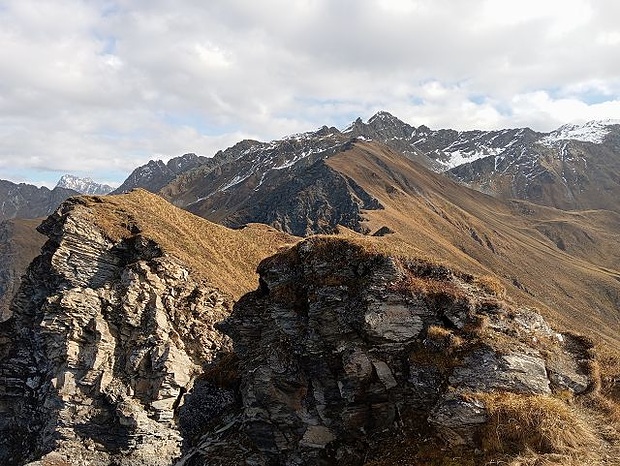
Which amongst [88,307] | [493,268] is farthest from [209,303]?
[493,268]

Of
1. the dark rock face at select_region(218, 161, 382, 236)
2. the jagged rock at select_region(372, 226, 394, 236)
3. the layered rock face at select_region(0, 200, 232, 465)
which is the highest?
the dark rock face at select_region(218, 161, 382, 236)

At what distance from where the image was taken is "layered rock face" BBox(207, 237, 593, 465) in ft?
62.8

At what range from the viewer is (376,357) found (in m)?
21.5

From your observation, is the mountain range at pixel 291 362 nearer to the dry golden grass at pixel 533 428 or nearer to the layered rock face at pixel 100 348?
the dry golden grass at pixel 533 428

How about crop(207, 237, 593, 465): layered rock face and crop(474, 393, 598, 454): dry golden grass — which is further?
crop(207, 237, 593, 465): layered rock face

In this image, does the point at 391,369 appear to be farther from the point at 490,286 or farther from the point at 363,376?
the point at 490,286

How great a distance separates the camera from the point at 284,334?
25.5m

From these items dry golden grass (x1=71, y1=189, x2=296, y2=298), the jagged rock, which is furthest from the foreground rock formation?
the jagged rock

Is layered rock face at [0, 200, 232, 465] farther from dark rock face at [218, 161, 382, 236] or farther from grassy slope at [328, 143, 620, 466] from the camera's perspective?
dark rock face at [218, 161, 382, 236]

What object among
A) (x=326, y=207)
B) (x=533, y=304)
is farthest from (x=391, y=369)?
(x=326, y=207)

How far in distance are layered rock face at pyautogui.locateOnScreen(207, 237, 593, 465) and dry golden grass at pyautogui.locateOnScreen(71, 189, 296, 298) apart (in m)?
41.6

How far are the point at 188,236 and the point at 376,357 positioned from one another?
57.6 m

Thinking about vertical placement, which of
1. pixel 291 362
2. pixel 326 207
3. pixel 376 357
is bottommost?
pixel 291 362

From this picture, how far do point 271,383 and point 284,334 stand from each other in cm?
265
